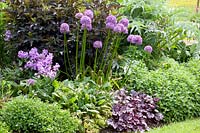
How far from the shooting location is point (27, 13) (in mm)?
5418

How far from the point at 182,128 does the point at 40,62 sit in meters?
1.81

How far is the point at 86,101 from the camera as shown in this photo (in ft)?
15.5

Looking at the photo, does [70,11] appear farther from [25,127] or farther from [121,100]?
[25,127]

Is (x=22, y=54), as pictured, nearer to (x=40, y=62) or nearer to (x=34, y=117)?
(x=40, y=62)

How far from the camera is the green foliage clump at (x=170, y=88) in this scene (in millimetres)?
5191

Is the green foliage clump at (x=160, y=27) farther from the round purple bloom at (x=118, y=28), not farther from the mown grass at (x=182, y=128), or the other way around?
the mown grass at (x=182, y=128)

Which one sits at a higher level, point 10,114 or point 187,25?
point 187,25

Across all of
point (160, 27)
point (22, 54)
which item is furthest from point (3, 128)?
point (160, 27)

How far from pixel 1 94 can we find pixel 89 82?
1054 millimetres

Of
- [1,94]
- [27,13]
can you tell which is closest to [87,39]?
[27,13]

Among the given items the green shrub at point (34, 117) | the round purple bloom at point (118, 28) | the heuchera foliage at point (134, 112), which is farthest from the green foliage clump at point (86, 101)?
the round purple bloom at point (118, 28)

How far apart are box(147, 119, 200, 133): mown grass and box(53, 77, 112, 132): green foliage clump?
60 centimetres

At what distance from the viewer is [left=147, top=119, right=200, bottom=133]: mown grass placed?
15.6 ft

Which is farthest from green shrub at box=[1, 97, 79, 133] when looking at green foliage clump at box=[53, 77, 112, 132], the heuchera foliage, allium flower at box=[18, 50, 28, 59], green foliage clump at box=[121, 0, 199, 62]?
green foliage clump at box=[121, 0, 199, 62]
